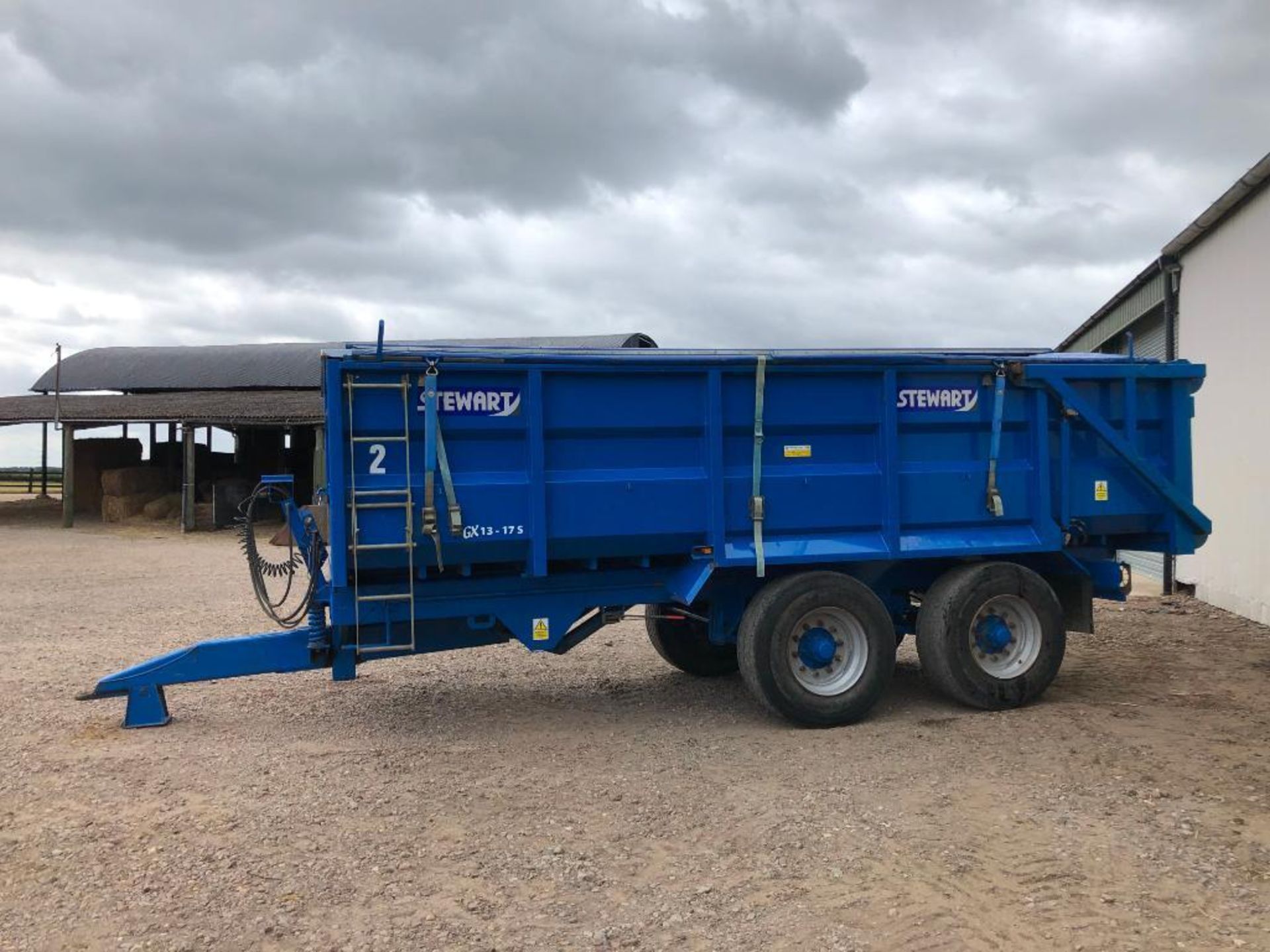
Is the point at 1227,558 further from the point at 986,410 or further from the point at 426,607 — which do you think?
the point at 426,607

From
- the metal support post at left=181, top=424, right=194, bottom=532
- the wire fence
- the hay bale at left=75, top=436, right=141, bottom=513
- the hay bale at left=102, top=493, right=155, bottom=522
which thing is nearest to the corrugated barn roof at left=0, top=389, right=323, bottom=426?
the metal support post at left=181, top=424, right=194, bottom=532

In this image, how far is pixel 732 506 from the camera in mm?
6320

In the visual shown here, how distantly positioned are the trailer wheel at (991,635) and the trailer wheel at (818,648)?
1.20 feet

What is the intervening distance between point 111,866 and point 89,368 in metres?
32.0

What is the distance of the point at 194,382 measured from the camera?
31.0m

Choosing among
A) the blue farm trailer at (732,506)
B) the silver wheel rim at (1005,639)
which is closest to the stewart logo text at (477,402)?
the blue farm trailer at (732,506)

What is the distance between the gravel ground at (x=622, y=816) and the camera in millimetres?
3779

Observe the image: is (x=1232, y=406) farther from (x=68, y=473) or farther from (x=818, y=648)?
(x=68, y=473)

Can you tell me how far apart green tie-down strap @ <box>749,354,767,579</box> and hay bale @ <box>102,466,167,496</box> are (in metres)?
22.6

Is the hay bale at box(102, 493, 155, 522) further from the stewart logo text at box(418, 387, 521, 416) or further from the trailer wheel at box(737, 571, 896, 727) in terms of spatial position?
the trailer wheel at box(737, 571, 896, 727)

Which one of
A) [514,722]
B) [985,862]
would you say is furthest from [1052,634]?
[514,722]

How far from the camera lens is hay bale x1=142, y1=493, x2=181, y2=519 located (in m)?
24.5

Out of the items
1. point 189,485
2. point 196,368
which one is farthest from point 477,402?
point 196,368

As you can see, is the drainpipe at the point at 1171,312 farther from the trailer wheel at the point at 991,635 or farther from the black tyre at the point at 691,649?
the black tyre at the point at 691,649
